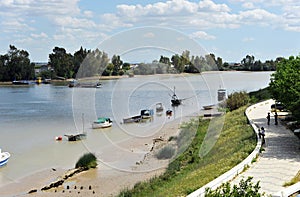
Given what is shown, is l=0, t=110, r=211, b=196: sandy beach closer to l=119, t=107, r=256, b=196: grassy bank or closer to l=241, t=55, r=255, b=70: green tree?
l=119, t=107, r=256, b=196: grassy bank

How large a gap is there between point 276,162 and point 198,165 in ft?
14.7

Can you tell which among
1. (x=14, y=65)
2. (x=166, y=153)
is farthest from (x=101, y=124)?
(x=14, y=65)

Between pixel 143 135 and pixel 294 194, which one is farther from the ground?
pixel 294 194

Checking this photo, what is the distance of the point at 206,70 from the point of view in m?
36.6

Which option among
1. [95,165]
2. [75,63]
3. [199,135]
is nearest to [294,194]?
[95,165]

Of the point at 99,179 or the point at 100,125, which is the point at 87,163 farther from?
the point at 100,125

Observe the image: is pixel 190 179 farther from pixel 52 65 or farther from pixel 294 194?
pixel 52 65

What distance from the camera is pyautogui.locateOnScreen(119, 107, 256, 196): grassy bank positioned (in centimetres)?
1406

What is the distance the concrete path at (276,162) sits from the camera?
40.4 ft

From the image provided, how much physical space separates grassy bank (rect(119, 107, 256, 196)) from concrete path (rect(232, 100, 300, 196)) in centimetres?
75

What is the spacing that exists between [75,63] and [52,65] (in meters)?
8.93

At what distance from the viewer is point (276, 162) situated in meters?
14.6

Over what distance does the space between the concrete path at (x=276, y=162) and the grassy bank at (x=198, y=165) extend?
2.44ft

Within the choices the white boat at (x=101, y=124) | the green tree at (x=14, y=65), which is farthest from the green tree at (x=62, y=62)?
the white boat at (x=101, y=124)
